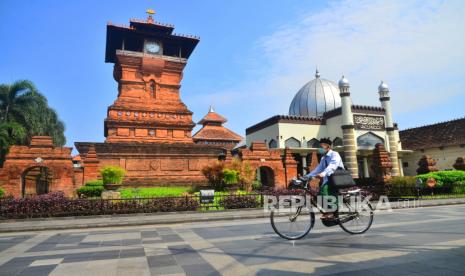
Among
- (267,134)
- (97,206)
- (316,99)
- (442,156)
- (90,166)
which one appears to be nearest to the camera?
(97,206)

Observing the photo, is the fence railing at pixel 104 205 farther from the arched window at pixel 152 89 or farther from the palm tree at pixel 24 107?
the palm tree at pixel 24 107

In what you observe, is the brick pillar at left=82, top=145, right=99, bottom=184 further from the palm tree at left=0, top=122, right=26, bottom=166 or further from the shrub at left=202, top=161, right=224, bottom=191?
the palm tree at left=0, top=122, right=26, bottom=166

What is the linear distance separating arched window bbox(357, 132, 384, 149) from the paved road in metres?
30.8

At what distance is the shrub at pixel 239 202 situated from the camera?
13.8 m

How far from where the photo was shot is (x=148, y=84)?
26.7 metres

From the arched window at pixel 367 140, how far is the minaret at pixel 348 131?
65.5 inches

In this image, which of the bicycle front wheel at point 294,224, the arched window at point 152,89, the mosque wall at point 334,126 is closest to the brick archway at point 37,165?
the arched window at point 152,89

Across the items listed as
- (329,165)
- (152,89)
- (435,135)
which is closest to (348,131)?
(435,135)

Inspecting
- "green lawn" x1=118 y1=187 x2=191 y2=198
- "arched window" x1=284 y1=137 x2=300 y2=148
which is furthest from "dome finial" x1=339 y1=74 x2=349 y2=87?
"green lawn" x1=118 y1=187 x2=191 y2=198

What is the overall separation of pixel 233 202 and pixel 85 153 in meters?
12.8

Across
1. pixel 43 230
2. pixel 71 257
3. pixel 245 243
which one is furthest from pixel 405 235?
pixel 43 230

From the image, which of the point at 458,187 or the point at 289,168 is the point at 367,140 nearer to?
the point at 289,168

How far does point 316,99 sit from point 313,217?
37492mm

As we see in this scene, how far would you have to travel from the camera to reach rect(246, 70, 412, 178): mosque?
35.1 metres
